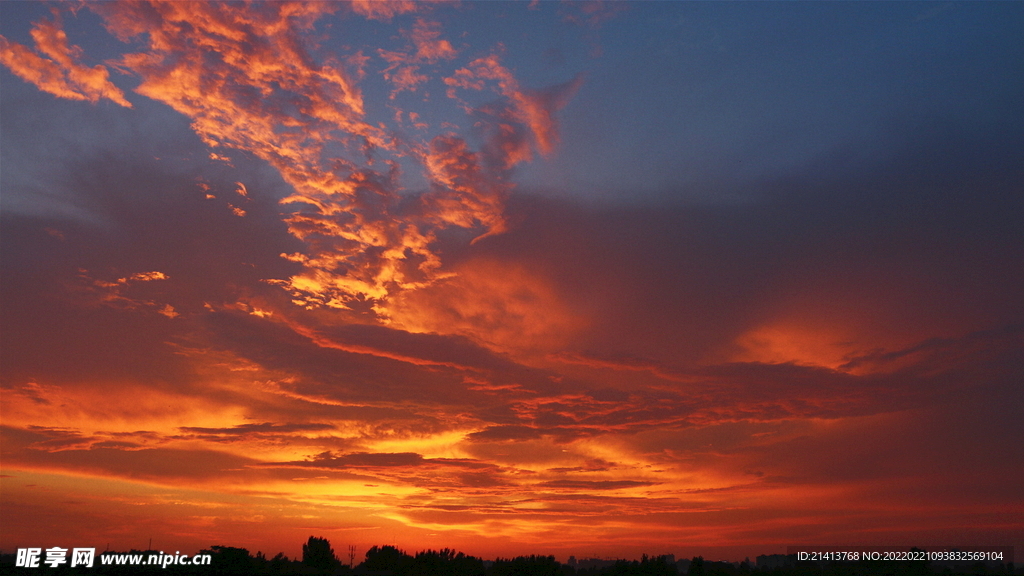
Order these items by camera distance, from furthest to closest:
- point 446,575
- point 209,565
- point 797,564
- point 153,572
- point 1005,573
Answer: point 797,564
point 446,575
point 1005,573
point 209,565
point 153,572

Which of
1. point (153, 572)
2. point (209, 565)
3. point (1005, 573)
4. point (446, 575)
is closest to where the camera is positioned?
point (153, 572)

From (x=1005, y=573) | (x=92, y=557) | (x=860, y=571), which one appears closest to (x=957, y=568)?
(x=1005, y=573)

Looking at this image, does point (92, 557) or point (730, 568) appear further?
point (730, 568)

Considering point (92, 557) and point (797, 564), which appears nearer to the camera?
point (92, 557)

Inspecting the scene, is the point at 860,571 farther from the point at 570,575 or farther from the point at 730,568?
the point at 570,575

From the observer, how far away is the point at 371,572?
102375 mm

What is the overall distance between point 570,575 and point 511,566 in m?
10.1

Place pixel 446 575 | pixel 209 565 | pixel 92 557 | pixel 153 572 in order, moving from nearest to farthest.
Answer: pixel 92 557 < pixel 153 572 < pixel 209 565 < pixel 446 575

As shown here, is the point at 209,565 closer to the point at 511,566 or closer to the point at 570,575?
the point at 511,566

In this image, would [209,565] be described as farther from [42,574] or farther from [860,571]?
[860,571]

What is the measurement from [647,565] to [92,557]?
73745 millimetres

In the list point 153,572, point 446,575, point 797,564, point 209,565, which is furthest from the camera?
point 797,564

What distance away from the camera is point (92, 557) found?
68375mm

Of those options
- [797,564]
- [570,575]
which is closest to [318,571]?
[570,575]
